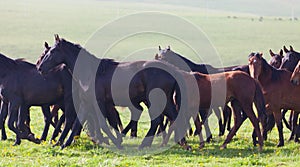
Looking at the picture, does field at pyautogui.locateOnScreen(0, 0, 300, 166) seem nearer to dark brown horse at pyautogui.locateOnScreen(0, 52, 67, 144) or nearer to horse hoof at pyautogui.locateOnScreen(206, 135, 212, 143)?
horse hoof at pyautogui.locateOnScreen(206, 135, 212, 143)

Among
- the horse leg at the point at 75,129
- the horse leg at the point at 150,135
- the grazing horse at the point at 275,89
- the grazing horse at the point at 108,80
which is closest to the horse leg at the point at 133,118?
the grazing horse at the point at 108,80

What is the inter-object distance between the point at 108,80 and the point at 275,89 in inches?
135

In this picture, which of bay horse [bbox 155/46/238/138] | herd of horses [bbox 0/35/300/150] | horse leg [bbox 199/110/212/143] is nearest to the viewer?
herd of horses [bbox 0/35/300/150]

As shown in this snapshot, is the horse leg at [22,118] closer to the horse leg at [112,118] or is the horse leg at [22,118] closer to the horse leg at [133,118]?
the horse leg at [112,118]

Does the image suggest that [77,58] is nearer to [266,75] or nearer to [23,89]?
[23,89]

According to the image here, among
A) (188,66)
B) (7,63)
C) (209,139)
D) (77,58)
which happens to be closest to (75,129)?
(77,58)

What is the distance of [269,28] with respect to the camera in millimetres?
60281

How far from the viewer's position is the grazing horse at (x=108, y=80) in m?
11.3

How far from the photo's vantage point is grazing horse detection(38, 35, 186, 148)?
1133 centimetres

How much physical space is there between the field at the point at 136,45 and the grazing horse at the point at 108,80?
740 millimetres

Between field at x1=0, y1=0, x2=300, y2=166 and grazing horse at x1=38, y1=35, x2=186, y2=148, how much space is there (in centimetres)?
74

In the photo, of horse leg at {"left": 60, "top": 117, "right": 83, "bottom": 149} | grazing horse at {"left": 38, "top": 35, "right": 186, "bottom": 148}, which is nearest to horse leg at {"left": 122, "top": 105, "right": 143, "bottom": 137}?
grazing horse at {"left": 38, "top": 35, "right": 186, "bottom": 148}

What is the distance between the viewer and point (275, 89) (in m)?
12.0

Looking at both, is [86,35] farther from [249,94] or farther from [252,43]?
[249,94]
